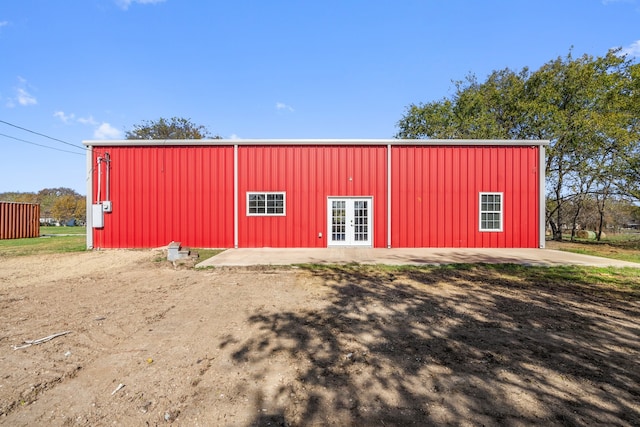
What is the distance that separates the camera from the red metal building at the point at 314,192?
12.3m

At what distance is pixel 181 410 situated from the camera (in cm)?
217

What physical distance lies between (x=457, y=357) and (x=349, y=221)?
9495mm

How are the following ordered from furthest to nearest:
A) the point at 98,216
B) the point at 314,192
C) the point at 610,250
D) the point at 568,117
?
1. the point at 568,117
2. the point at 610,250
3. the point at 314,192
4. the point at 98,216

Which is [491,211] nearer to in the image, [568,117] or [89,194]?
[568,117]

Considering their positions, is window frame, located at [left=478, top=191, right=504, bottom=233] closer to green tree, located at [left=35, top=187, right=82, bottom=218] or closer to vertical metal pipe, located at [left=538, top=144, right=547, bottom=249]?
vertical metal pipe, located at [left=538, top=144, right=547, bottom=249]

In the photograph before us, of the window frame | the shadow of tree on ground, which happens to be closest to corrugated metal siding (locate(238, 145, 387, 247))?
the window frame

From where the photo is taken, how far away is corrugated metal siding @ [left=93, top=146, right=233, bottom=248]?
40.4 feet

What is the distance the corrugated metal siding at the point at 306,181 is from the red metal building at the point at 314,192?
41mm

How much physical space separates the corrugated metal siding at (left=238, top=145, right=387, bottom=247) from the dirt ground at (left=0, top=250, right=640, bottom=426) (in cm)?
660

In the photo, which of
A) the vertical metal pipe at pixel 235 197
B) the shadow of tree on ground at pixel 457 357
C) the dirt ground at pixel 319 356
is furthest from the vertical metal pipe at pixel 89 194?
the shadow of tree on ground at pixel 457 357

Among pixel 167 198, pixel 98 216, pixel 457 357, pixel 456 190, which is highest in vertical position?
pixel 456 190

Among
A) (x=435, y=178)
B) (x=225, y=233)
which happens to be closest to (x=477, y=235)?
(x=435, y=178)

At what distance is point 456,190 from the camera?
40.6ft

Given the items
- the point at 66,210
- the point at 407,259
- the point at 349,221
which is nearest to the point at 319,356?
the point at 407,259
